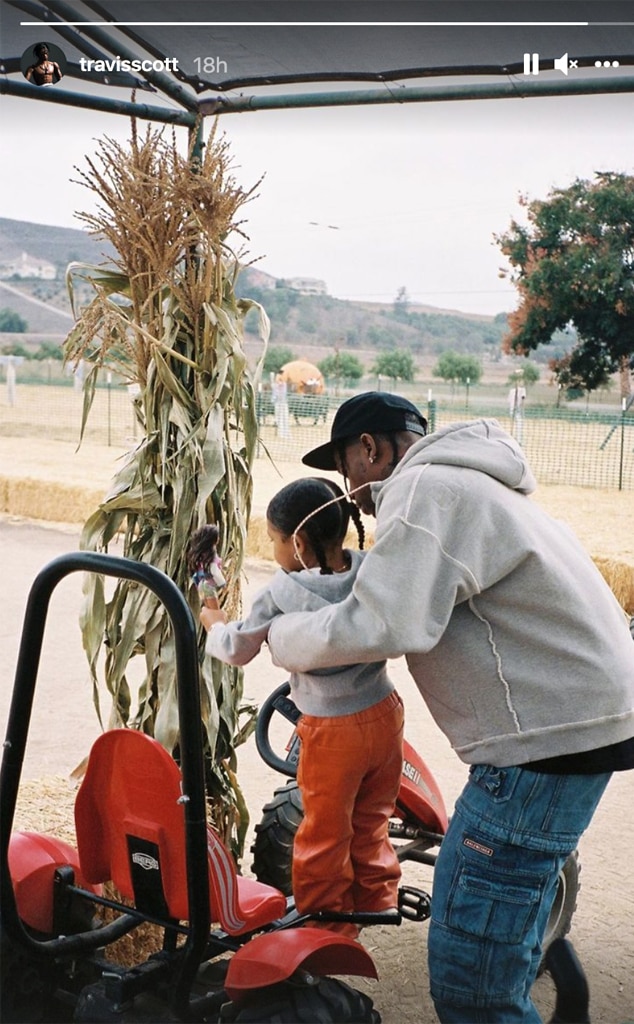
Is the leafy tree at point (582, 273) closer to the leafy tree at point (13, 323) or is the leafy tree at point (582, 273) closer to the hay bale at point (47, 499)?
the hay bale at point (47, 499)

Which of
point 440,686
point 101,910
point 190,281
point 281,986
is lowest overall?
point 101,910

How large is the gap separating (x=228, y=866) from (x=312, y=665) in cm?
39

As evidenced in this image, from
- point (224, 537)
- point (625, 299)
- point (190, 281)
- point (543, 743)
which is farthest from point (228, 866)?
point (625, 299)

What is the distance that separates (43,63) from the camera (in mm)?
1949

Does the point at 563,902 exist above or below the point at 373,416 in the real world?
below

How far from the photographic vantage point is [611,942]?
9.12 ft

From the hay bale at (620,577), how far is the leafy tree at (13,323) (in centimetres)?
1808

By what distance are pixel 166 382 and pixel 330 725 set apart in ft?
2.64

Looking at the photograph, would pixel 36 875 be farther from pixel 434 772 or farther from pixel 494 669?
pixel 434 772

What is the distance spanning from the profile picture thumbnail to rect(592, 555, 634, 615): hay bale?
5.46 meters

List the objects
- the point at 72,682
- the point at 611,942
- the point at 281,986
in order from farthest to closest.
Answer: the point at 72,682 → the point at 611,942 → the point at 281,986

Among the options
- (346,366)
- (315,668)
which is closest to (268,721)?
(315,668)

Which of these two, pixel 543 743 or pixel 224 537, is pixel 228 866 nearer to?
pixel 543 743

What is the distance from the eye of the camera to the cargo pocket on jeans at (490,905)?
157cm
